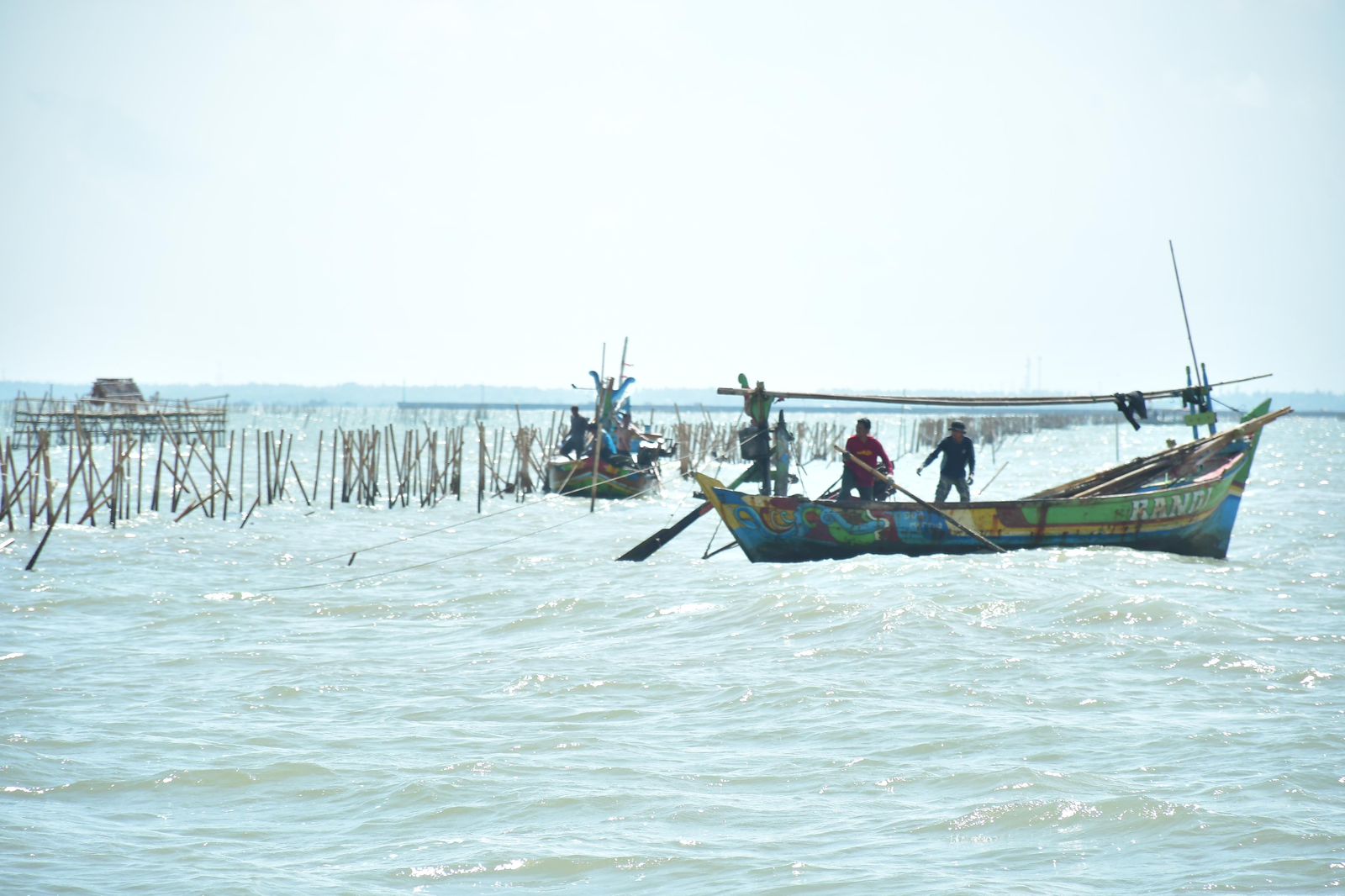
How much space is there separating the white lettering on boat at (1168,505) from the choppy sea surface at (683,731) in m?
0.85

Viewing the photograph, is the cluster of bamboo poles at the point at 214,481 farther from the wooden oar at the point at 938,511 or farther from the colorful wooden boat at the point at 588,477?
the wooden oar at the point at 938,511

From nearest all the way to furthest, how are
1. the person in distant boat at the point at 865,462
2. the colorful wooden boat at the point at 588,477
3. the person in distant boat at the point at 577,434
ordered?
the person in distant boat at the point at 865,462 < the colorful wooden boat at the point at 588,477 < the person in distant boat at the point at 577,434

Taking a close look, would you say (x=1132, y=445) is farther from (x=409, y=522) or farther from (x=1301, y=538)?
(x=409, y=522)

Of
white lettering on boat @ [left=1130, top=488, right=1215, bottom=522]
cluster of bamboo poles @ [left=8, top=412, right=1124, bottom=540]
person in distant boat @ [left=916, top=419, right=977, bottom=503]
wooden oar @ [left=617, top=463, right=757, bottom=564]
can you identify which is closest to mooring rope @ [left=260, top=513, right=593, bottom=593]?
wooden oar @ [left=617, top=463, right=757, bottom=564]

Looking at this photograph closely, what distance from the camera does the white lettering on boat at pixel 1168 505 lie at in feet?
44.4

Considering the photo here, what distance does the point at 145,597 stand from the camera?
459 inches

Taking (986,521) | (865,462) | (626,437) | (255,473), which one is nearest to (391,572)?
(865,462)

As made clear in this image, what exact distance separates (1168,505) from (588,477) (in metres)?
12.6

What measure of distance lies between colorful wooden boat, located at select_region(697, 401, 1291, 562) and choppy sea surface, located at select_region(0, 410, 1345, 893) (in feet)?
1.16

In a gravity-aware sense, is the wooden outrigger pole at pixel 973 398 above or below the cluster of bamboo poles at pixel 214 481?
above

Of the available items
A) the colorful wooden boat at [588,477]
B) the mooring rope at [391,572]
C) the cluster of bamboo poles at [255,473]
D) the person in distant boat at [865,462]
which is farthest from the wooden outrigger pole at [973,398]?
the colorful wooden boat at [588,477]

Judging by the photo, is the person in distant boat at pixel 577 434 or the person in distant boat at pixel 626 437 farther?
the person in distant boat at pixel 626 437

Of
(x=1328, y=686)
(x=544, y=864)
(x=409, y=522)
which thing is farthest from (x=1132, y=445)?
(x=544, y=864)

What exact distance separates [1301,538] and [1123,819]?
14227 millimetres
